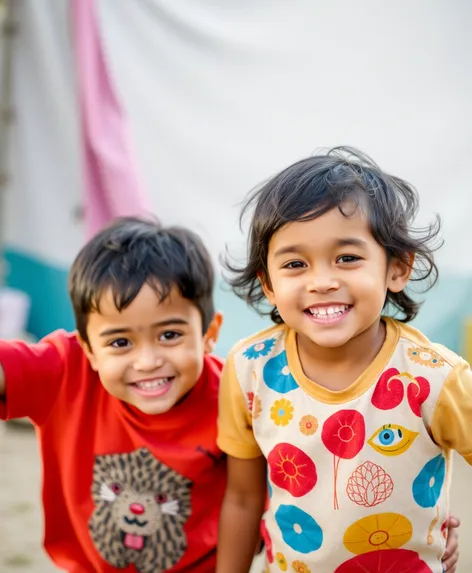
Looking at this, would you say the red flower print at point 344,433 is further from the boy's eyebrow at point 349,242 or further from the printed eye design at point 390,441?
the boy's eyebrow at point 349,242

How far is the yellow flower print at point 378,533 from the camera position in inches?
44.2

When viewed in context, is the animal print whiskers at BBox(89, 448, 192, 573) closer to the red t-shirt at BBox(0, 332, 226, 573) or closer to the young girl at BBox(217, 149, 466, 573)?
the red t-shirt at BBox(0, 332, 226, 573)

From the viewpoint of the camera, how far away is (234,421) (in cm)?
126

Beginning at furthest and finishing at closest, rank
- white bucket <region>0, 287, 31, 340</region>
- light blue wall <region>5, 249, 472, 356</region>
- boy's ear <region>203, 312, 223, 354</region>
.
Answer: white bucket <region>0, 287, 31, 340</region>, light blue wall <region>5, 249, 472, 356</region>, boy's ear <region>203, 312, 223, 354</region>

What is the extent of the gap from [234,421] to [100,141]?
5.82ft

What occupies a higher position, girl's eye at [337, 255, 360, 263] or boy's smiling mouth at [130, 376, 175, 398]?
girl's eye at [337, 255, 360, 263]

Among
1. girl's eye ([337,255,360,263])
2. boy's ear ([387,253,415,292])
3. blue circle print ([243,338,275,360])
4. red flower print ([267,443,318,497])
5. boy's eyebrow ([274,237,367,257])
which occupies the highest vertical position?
boy's eyebrow ([274,237,367,257])

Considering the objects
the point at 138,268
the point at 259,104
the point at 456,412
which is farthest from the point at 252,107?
the point at 456,412

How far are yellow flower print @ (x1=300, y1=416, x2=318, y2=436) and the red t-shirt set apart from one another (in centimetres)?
27

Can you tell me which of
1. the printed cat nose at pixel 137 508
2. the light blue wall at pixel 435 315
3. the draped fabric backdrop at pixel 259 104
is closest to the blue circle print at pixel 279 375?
the printed cat nose at pixel 137 508

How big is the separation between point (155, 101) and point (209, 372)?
1707mm

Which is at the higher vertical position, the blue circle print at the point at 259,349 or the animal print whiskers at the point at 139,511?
the blue circle print at the point at 259,349

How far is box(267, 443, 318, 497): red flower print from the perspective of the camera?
3.76 feet

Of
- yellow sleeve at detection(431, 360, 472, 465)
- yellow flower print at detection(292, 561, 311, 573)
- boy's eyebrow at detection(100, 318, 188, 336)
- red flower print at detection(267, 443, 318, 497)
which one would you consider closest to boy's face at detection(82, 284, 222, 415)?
boy's eyebrow at detection(100, 318, 188, 336)
